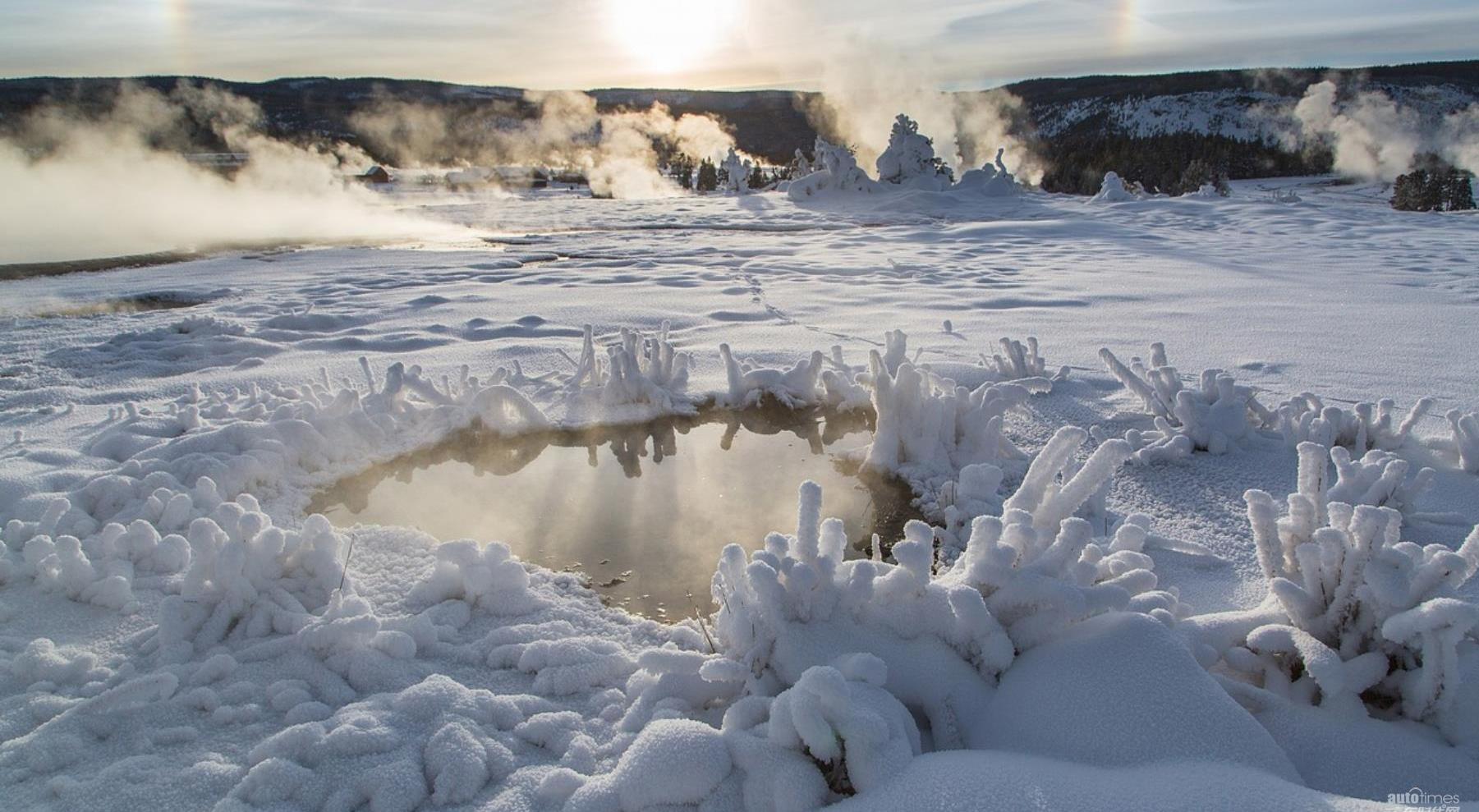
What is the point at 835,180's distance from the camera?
20.9m

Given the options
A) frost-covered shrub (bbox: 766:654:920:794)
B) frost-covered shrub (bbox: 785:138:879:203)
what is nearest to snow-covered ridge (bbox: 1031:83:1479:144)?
frost-covered shrub (bbox: 785:138:879:203)

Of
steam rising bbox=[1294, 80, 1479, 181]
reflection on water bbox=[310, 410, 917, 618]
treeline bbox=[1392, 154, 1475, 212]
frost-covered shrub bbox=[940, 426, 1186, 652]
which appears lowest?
reflection on water bbox=[310, 410, 917, 618]

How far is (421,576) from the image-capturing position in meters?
2.62

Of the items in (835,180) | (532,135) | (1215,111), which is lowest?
(835,180)

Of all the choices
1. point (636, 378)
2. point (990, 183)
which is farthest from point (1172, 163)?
point (636, 378)

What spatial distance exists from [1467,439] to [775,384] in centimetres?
282

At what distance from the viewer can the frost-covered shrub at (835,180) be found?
2056cm

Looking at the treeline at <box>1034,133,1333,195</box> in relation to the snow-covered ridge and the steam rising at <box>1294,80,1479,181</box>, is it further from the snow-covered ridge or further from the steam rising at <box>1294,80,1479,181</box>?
the snow-covered ridge

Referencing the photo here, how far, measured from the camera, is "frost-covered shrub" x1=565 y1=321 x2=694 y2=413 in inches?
168

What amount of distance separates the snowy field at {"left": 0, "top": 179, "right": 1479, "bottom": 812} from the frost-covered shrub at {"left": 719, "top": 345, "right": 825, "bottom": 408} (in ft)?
0.07

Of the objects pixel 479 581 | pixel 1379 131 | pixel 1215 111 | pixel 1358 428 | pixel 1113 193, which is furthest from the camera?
pixel 1215 111

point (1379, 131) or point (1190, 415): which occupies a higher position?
point (1379, 131)

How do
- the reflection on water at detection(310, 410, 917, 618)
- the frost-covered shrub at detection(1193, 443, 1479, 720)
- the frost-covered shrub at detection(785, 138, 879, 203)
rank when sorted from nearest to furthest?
1. the frost-covered shrub at detection(1193, 443, 1479, 720)
2. the reflection on water at detection(310, 410, 917, 618)
3. the frost-covered shrub at detection(785, 138, 879, 203)

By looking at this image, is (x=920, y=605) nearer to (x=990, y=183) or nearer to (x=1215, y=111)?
(x=990, y=183)
